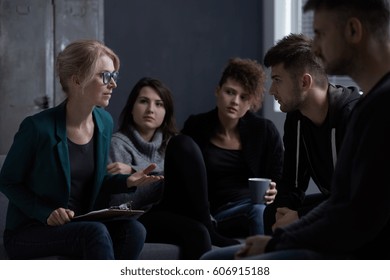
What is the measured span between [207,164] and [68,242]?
3.30 feet

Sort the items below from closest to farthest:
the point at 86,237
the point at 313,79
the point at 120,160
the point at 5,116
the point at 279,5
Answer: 1. the point at 86,237
2. the point at 313,79
3. the point at 120,160
4. the point at 5,116
5. the point at 279,5

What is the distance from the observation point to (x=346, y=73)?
163cm

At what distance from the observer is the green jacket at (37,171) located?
2.45 meters

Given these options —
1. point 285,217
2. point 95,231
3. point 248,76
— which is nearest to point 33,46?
point 248,76

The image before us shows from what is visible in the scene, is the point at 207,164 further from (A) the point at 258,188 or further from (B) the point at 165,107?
(A) the point at 258,188

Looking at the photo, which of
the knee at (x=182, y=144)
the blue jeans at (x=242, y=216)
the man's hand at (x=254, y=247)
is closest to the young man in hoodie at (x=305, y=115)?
the blue jeans at (x=242, y=216)

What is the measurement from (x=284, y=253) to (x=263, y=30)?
3131 mm

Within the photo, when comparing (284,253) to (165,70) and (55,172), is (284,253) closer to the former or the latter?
(55,172)

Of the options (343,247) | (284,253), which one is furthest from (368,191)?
(284,253)

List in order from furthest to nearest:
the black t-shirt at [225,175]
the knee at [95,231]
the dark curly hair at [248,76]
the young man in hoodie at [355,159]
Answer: the dark curly hair at [248,76] → the black t-shirt at [225,175] → the knee at [95,231] → the young man in hoodie at [355,159]

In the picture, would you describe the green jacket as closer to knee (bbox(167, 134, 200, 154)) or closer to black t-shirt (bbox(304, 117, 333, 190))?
knee (bbox(167, 134, 200, 154))

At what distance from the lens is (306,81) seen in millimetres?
2627

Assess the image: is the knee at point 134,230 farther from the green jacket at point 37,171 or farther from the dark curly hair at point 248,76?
the dark curly hair at point 248,76

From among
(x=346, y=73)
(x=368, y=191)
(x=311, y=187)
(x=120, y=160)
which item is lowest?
(x=311, y=187)
